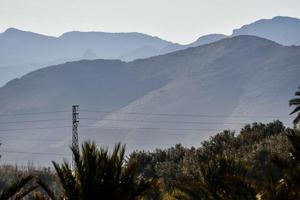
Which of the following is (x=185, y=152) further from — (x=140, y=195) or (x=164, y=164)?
(x=140, y=195)

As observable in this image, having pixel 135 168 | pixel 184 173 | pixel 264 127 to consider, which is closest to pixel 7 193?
pixel 135 168

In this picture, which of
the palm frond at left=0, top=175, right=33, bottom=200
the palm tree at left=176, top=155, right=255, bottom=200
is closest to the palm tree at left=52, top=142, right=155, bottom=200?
the palm frond at left=0, top=175, right=33, bottom=200

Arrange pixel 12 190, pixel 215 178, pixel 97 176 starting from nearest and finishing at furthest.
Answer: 1. pixel 12 190
2. pixel 97 176
3. pixel 215 178

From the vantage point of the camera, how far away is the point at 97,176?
50.4 ft

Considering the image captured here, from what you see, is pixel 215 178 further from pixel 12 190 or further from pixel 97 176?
pixel 12 190

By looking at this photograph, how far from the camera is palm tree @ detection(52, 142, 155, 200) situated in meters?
15.3

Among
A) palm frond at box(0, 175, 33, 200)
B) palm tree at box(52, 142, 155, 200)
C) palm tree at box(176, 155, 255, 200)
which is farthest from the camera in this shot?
palm tree at box(176, 155, 255, 200)

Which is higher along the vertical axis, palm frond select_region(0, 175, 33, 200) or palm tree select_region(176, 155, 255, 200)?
palm tree select_region(176, 155, 255, 200)

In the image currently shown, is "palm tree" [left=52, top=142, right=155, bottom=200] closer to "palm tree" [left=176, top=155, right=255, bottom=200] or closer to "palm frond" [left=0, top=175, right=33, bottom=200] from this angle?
"palm frond" [left=0, top=175, right=33, bottom=200]

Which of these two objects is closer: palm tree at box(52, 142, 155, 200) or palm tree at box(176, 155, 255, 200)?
palm tree at box(52, 142, 155, 200)

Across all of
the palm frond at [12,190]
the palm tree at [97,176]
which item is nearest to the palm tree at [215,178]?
the palm tree at [97,176]

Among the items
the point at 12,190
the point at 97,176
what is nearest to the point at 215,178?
the point at 97,176

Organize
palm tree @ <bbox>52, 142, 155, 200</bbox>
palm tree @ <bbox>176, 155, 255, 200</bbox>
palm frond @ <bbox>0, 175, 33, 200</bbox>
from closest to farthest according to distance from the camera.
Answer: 1. palm frond @ <bbox>0, 175, 33, 200</bbox>
2. palm tree @ <bbox>52, 142, 155, 200</bbox>
3. palm tree @ <bbox>176, 155, 255, 200</bbox>

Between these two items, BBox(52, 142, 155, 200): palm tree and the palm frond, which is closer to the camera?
the palm frond
